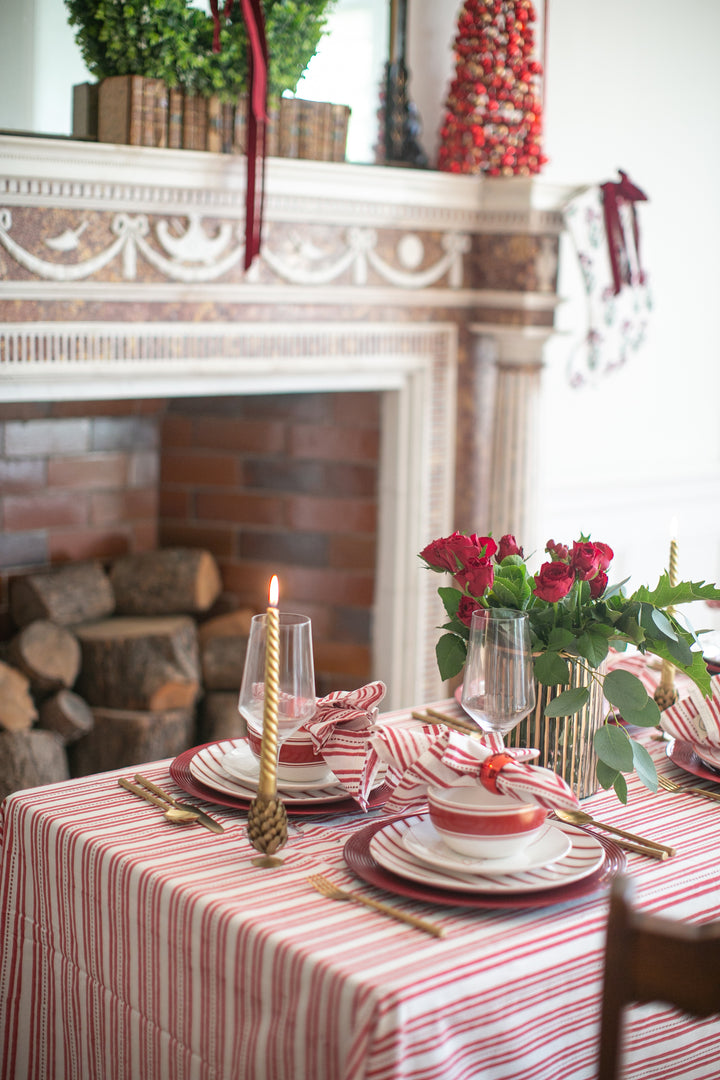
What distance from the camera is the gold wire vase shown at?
1.44m

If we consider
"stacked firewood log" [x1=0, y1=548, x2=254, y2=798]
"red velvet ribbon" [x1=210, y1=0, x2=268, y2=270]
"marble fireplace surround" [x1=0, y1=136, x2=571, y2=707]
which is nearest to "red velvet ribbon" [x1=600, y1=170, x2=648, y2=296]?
"marble fireplace surround" [x1=0, y1=136, x2=571, y2=707]

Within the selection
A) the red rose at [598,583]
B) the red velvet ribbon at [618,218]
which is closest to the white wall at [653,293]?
the red velvet ribbon at [618,218]

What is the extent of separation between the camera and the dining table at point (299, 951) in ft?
3.51

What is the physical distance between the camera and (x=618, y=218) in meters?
3.23

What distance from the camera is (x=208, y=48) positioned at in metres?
2.59

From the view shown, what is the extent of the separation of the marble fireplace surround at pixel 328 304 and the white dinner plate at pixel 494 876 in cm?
147

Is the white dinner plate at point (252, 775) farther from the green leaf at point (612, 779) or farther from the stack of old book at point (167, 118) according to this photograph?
the stack of old book at point (167, 118)

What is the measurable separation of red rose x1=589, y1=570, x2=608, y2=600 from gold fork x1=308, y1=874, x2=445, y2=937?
461 mm

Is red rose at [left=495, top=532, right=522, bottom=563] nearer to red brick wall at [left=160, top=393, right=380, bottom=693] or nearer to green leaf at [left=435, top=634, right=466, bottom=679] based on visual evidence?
green leaf at [left=435, top=634, right=466, bottom=679]

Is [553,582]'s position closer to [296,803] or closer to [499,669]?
[499,669]

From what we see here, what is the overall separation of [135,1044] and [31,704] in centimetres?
177

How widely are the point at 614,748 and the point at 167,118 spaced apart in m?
1.77

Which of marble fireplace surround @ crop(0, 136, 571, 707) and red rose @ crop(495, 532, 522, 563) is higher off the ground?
marble fireplace surround @ crop(0, 136, 571, 707)

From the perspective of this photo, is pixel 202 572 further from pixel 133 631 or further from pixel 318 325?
pixel 318 325
